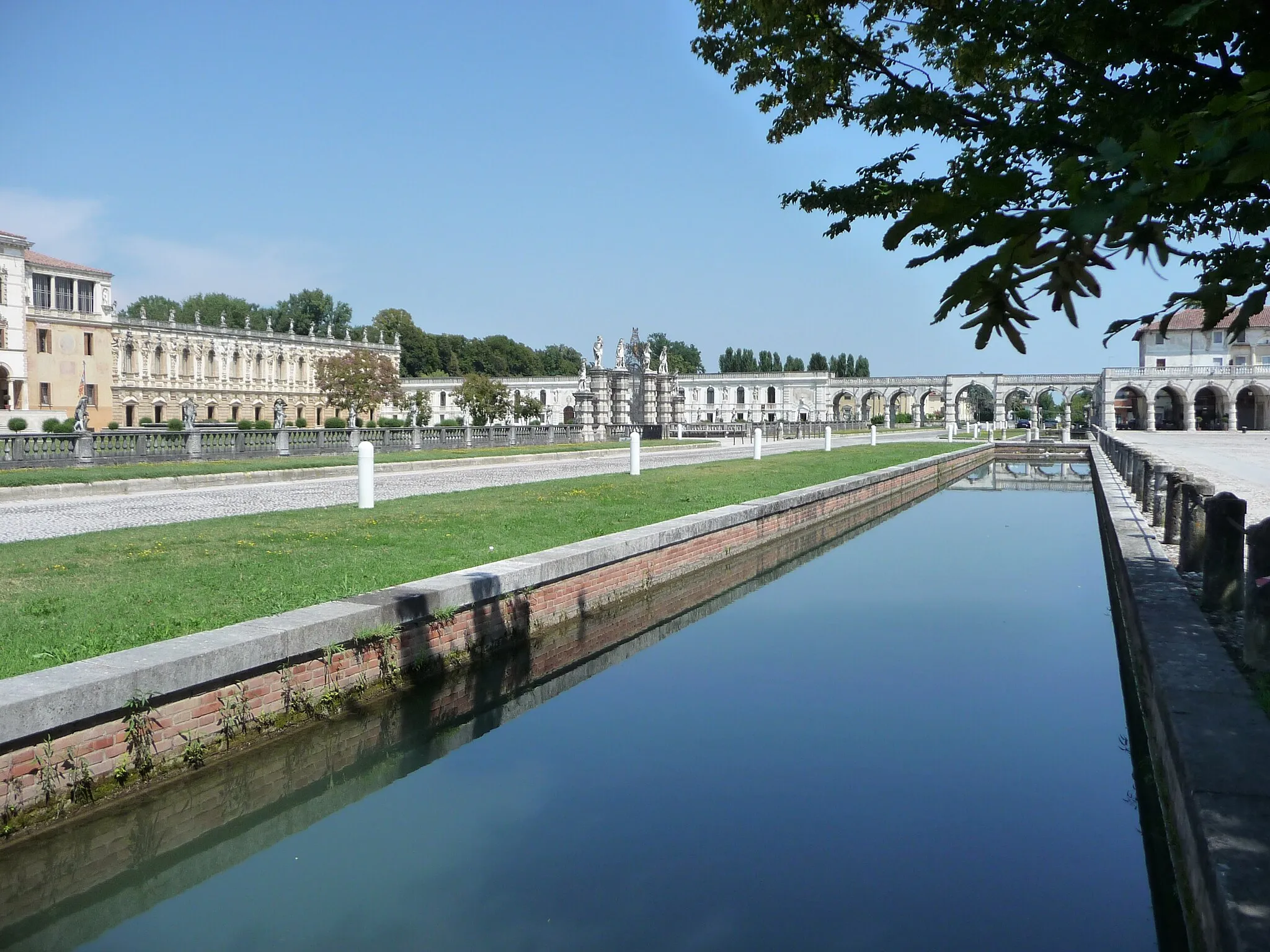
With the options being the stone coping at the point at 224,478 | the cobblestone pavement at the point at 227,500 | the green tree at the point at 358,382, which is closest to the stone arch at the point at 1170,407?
the green tree at the point at 358,382

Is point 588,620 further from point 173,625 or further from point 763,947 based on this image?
point 763,947

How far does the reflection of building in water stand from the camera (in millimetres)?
30183

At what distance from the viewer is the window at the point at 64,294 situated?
71438 millimetres

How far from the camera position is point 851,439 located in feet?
195

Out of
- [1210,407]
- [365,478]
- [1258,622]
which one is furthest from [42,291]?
[1210,407]

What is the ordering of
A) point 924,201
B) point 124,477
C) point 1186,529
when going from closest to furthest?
point 924,201, point 1186,529, point 124,477

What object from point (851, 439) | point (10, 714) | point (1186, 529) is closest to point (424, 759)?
point (10, 714)

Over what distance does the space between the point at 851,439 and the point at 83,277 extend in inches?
2191

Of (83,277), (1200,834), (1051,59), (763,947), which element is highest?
(83,277)

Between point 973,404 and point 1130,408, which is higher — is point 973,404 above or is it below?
above

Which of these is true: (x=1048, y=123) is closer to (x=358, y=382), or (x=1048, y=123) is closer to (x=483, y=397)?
(x=483, y=397)

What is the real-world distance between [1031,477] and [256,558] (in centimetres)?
3055

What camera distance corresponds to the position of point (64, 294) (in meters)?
72.2

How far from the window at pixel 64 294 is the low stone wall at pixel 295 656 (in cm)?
7384
